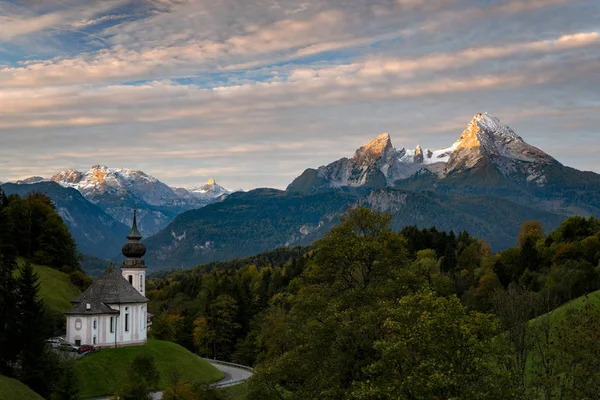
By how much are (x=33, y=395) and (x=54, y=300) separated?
156 ft

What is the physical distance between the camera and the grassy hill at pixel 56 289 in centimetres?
9828

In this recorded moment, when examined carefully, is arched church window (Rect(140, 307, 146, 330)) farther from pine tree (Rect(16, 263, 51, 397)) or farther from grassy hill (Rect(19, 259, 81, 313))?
pine tree (Rect(16, 263, 51, 397))

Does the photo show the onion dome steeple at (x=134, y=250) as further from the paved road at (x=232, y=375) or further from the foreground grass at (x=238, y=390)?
the foreground grass at (x=238, y=390)

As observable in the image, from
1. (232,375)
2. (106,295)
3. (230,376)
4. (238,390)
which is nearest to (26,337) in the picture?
(238,390)

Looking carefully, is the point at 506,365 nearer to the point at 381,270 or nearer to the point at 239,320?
the point at 381,270

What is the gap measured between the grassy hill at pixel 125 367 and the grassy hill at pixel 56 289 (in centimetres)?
1447

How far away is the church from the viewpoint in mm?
86312

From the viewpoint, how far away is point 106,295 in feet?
301

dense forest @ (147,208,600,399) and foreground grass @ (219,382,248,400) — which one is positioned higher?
dense forest @ (147,208,600,399)

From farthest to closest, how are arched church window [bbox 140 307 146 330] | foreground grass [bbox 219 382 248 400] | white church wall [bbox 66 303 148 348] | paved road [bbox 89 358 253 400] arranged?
arched church window [bbox 140 307 146 330] < white church wall [bbox 66 303 148 348] < paved road [bbox 89 358 253 400] < foreground grass [bbox 219 382 248 400]

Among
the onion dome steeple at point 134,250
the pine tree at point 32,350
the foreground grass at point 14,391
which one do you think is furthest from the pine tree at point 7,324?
the onion dome steeple at point 134,250

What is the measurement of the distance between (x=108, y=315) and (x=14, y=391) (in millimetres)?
35532

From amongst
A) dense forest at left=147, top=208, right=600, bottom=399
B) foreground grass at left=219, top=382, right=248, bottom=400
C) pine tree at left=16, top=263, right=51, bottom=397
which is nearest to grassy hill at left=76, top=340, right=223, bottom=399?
foreground grass at left=219, top=382, right=248, bottom=400

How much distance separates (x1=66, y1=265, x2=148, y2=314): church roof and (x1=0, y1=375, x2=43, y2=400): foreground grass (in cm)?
3174
